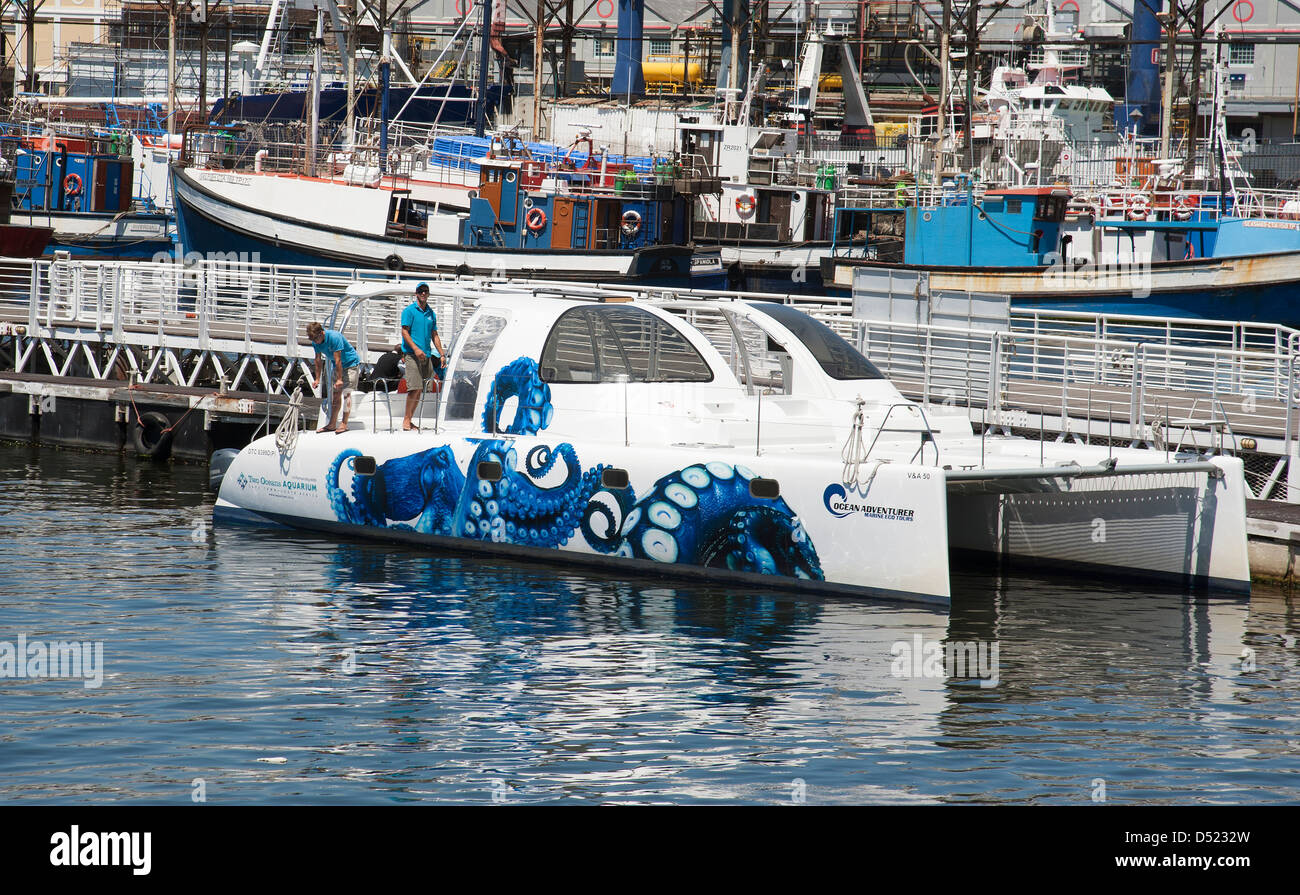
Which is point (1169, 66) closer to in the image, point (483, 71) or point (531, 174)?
point (531, 174)

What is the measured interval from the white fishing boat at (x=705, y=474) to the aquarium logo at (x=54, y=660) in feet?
13.9

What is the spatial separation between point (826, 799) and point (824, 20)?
6078 cm

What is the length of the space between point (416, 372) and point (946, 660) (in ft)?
21.6

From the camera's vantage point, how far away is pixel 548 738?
9.43 metres

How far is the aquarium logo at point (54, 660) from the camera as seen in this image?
10.6 metres

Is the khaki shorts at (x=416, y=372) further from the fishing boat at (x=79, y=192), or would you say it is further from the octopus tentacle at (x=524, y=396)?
the fishing boat at (x=79, y=192)

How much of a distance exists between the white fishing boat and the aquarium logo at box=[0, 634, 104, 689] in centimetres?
425

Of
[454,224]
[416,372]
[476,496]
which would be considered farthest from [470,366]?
[454,224]

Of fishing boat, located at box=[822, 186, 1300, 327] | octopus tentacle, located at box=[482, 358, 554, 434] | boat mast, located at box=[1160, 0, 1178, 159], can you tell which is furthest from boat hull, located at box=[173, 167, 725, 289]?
octopus tentacle, located at box=[482, 358, 554, 434]

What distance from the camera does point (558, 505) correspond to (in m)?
14.2

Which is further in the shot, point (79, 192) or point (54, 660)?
point (79, 192)

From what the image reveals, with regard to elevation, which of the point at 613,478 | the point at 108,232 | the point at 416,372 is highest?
the point at 108,232
